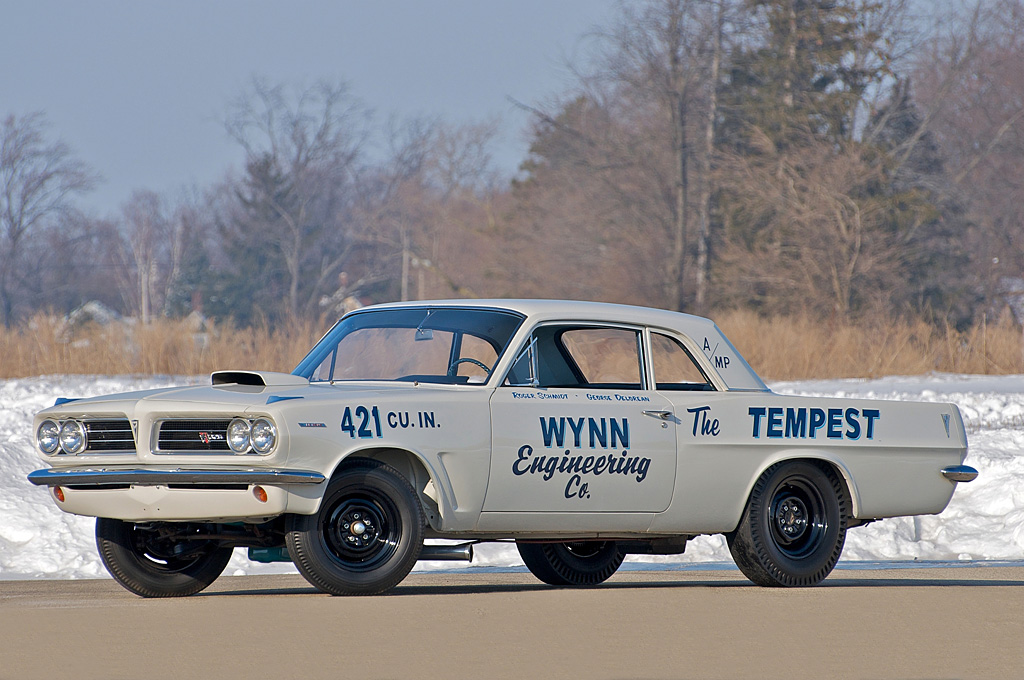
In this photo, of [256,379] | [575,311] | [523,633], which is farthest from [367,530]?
[575,311]

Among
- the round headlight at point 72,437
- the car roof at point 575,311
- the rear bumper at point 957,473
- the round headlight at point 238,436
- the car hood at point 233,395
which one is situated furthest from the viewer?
the rear bumper at point 957,473

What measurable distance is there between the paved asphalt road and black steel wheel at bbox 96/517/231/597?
0.17m

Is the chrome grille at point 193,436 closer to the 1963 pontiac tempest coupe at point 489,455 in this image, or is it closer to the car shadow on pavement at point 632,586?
the 1963 pontiac tempest coupe at point 489,455

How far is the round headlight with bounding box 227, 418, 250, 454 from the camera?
7.35 m

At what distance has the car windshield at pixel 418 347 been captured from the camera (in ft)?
27.9

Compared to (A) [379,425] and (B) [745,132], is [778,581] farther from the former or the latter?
(B) [745,132]

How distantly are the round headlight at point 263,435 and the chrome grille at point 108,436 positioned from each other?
0.66 m

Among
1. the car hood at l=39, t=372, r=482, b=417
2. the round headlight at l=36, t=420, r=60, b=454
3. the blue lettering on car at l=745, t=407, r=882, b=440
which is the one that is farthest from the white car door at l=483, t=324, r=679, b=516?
the round headlight at l=36, t=420, r=60, b=454

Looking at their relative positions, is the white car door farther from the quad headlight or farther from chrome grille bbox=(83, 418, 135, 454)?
chrome grille bbox=(83, 418, 135, 454)

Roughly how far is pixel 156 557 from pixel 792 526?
3.67 metres

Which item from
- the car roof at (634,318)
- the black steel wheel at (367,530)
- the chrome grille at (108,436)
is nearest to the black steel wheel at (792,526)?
the car roof at (634,318)

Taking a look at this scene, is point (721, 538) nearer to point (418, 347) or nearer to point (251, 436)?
point (418, 347)

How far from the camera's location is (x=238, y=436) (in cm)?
737

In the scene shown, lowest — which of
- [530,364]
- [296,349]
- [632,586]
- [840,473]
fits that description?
[632,586]
